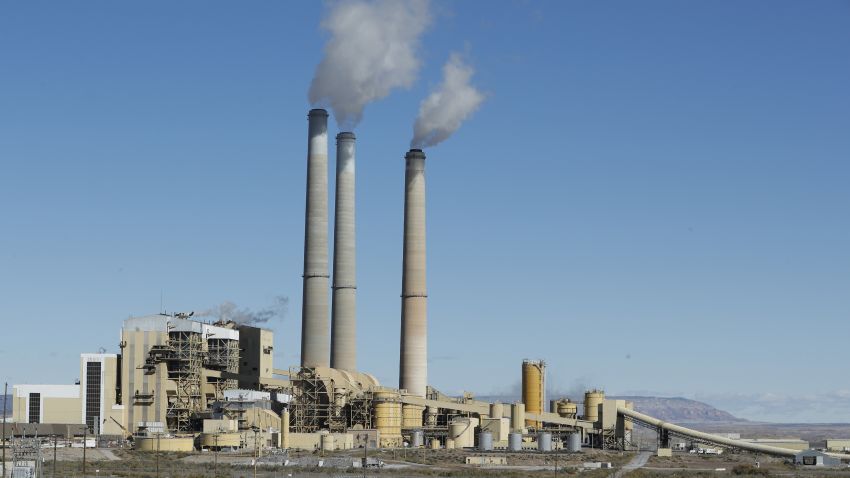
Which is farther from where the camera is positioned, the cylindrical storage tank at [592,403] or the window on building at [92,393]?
the cylindrical storage tank at [592,403]

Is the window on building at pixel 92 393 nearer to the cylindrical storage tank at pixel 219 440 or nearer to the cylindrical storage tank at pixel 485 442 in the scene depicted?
the cylindrical storage tank at pixel 219 440

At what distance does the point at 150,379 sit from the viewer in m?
111

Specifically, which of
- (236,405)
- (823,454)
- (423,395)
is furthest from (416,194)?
(823,454)

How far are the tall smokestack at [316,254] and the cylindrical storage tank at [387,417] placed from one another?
935 cm

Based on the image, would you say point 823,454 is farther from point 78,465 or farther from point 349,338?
point 78,465

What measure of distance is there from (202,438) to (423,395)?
2785cm

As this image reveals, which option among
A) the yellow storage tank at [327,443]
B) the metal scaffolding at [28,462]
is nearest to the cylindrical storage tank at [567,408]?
the yellow storage tank at [327,443]

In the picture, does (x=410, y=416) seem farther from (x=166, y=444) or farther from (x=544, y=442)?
(x=166, y=444)

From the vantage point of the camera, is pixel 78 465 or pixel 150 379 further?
pixel 150 379

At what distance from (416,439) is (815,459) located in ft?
109

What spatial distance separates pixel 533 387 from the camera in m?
130

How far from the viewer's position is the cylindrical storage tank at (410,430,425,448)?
370 ft

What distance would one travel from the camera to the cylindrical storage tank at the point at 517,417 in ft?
392

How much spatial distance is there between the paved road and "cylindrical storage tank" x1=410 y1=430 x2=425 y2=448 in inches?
740
